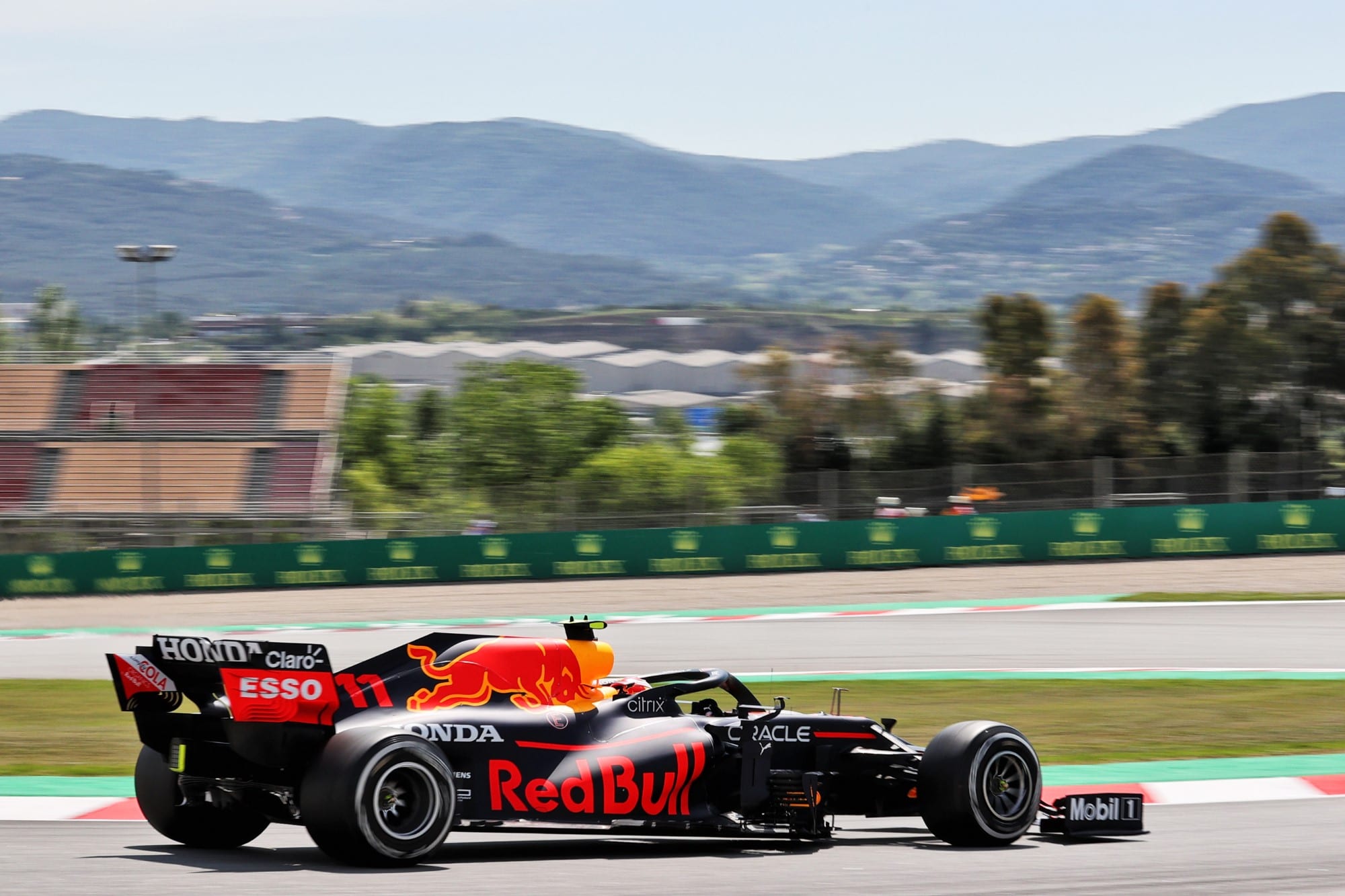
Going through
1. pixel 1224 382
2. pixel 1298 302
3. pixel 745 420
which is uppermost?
pixel 1298 302

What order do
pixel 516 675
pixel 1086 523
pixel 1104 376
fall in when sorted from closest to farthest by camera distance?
1. pixel 516 675
2. pixel 1086 523
3. pixel 1104 376

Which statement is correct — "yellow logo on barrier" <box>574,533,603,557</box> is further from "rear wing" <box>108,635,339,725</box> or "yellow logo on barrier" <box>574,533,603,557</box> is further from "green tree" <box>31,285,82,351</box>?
"green tree" <box>31,285,82,351</box>

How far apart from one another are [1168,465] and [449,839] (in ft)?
91.5

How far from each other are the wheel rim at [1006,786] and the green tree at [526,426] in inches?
2140

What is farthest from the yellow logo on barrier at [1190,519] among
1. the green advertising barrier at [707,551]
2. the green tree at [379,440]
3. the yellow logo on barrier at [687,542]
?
the green tree at [379,440]

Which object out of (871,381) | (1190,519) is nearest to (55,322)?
(871,381)

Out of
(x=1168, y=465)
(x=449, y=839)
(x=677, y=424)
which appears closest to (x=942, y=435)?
(x=677, y=424)

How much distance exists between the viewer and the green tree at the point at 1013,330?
6681 centimetres

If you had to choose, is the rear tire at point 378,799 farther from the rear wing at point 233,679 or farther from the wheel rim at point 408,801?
the rear wing at point 233,679

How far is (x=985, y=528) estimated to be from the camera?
3180cm

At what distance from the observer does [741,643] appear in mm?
21812

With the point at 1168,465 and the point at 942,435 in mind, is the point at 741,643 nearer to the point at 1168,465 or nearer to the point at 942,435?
the point at 1168,465

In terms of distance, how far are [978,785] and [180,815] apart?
3.93m

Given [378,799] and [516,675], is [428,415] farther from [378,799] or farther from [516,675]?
[378,799]
